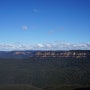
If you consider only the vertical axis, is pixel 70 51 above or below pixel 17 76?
above

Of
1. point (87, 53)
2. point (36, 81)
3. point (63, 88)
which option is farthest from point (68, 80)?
point (87, 53)

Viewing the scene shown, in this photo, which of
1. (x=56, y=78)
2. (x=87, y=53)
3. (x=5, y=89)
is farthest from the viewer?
(x=87, y=53)

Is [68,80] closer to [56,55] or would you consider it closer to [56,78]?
[56,78]

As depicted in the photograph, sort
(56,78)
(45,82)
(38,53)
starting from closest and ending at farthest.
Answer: (45,82) < (56,78) < (38,53)

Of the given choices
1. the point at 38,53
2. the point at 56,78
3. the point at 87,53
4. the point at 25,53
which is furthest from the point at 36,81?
the point at 25,53

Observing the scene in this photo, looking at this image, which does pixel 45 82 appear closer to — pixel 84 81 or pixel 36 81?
pixel 36 81

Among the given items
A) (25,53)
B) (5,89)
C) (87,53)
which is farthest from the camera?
(25,53)

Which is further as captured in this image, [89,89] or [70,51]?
[70,51]

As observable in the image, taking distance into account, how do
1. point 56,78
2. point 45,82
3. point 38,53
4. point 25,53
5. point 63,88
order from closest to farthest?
point 63,88
point 45,82
point 56,78
point 38,53
point 25,53

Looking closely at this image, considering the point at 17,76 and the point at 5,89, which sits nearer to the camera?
the point at 5,89
